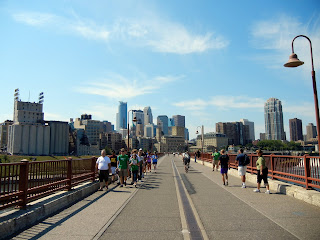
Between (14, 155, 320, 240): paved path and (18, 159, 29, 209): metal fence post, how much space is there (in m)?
0.71

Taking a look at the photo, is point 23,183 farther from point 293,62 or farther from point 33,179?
point 293,62

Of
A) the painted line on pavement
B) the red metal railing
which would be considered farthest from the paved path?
the red metal railing

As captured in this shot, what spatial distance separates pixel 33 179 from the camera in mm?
7934

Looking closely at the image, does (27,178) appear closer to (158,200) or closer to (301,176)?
(158,200)

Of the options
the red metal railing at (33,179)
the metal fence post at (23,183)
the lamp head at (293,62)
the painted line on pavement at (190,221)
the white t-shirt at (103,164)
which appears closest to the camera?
the painted line on pavement at (190,221)

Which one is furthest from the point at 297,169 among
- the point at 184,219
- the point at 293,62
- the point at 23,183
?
the point at 23,183

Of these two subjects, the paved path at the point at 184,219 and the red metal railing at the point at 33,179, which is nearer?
the paved path at the point at 184,219

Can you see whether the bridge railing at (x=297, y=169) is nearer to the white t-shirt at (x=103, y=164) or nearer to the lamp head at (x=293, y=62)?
the lamp head at (x=293, y=62)

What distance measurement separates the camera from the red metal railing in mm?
6656

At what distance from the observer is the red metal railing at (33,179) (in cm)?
666

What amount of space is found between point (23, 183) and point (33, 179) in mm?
769

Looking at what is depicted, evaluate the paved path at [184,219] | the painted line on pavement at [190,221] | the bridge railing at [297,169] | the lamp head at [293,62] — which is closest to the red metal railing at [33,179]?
the paved path at [184,219]

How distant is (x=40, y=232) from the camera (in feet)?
20.1

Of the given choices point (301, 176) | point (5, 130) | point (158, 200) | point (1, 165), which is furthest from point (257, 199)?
point (5, 130)
